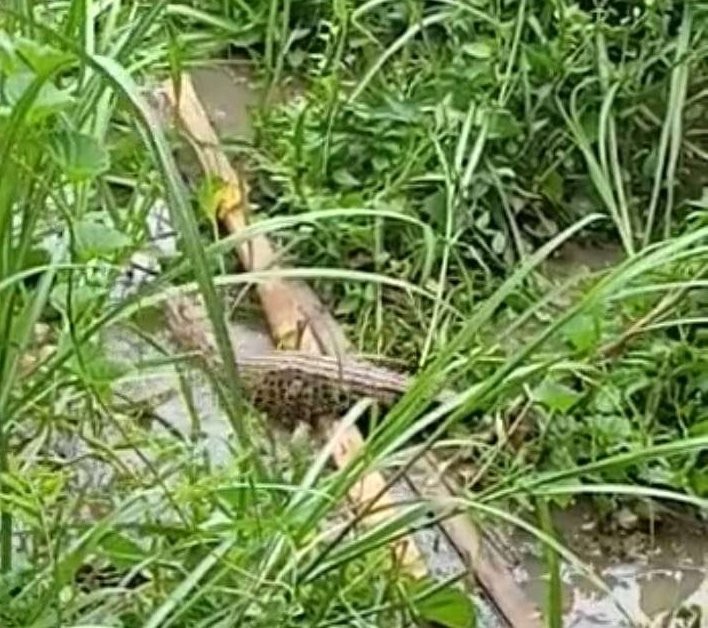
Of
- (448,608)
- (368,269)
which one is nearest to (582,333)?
(448,608)

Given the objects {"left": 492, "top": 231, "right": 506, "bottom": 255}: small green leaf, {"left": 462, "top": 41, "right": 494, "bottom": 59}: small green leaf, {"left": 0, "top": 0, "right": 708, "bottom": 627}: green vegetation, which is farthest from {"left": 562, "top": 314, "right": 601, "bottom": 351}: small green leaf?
{"left": 462, "top": 41, "right": 494, "bottom": 59}: small green leaf

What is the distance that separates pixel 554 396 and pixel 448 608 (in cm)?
25

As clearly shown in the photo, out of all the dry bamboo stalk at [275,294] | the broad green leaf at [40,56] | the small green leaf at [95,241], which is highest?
the broad green leaf at [40,56]

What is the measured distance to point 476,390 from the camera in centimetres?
191

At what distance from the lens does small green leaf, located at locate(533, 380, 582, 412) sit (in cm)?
213

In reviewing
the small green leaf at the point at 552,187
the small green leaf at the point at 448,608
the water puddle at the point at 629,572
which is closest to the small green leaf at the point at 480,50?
the small green leaf at the point at 552,187

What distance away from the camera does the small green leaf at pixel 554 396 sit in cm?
213

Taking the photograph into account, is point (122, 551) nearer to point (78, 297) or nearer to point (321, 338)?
point (78, 297)

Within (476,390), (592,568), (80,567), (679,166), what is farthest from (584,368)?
(679,166)

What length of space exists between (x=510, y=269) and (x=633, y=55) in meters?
0.46

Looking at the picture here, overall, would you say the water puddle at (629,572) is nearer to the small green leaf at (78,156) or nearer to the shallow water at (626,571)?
the shallow water at (626,571)

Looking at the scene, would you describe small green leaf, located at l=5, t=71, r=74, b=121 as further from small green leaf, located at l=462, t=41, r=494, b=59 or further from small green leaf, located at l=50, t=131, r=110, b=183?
small green leaf, located at l=462, t=41, r=494, b=59

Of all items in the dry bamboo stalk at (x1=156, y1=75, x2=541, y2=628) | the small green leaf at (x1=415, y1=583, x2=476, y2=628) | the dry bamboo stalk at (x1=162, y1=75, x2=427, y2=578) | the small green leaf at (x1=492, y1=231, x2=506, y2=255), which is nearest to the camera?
the small green leaf at (x1=415, y1=583, x2=476, y2=628)

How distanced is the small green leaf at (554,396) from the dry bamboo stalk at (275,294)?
0.23 metres
